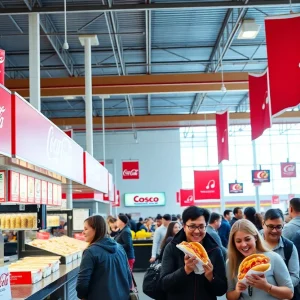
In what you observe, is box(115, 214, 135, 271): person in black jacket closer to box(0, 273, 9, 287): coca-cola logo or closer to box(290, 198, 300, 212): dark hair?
box(0, 273, 9, 287): coca-cola logo

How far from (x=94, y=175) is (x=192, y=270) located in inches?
330

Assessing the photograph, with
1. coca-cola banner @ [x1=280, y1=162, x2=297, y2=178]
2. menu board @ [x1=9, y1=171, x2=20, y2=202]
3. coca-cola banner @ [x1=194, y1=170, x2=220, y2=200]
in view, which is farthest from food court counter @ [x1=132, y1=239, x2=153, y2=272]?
coca-cola banner @ [x1=280, y1=162, x2=297, y2=178]

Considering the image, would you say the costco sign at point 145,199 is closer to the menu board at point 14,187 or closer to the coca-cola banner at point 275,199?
the coca-cola banner at point 275,199

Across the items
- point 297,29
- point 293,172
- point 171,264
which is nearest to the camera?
point 171,264

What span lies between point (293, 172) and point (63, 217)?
15.6m

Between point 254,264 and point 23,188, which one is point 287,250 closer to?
point 254,264

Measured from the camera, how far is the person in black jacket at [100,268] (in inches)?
162

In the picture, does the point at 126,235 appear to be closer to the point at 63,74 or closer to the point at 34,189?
Answer: the point at 34,189

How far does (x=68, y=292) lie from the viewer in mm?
6801

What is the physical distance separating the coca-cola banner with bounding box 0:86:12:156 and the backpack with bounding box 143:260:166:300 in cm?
182

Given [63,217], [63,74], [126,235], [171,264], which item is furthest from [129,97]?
[171,264]

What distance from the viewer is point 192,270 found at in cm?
310

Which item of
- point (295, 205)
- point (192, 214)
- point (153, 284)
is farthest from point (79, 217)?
point (192, 214)

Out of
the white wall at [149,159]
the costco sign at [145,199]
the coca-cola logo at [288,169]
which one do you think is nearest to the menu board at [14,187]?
the coca-cola logo at [288,169]
